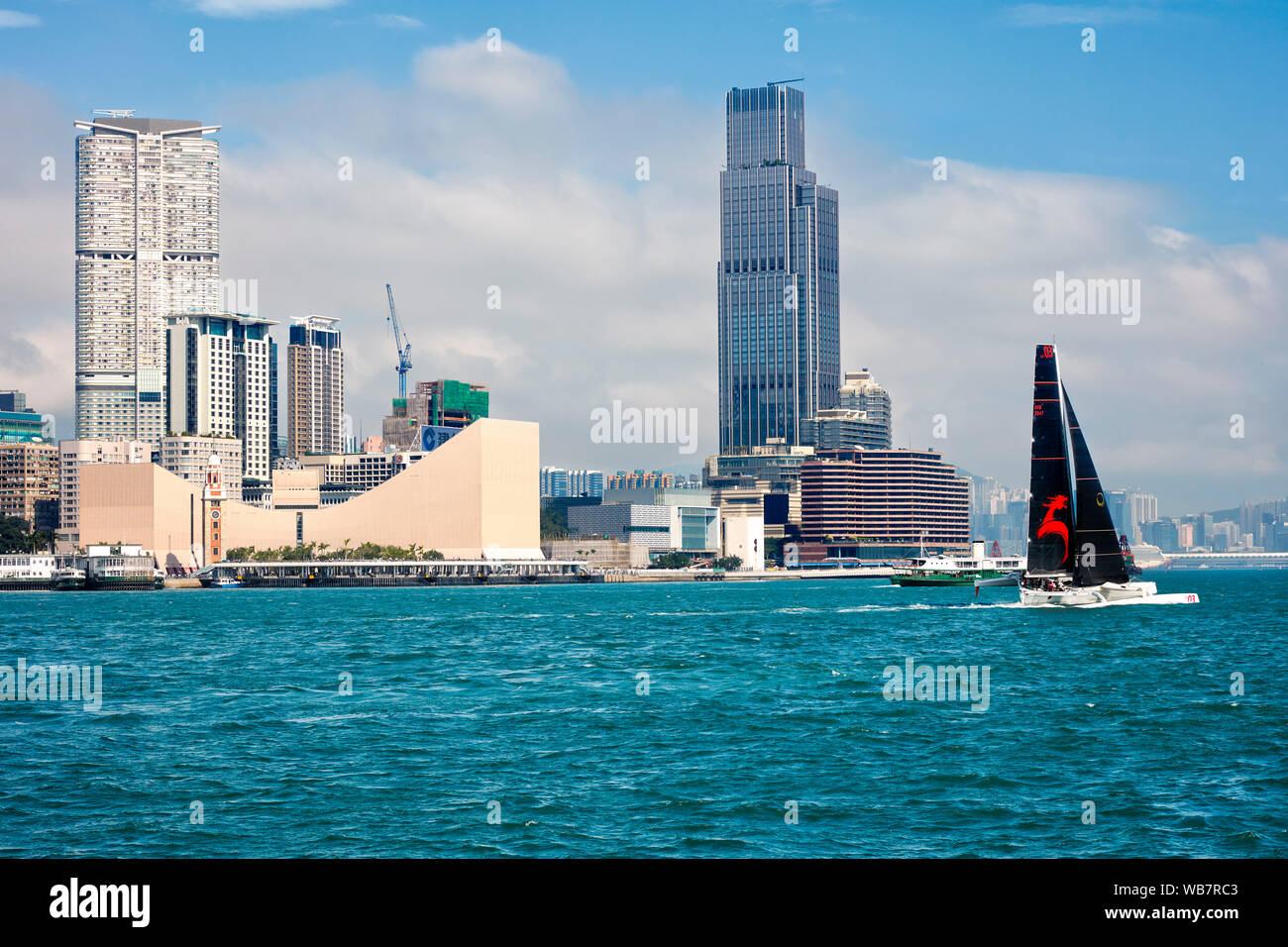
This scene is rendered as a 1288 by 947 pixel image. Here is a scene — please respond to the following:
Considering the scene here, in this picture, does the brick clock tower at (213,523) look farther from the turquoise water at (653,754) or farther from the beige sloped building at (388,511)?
the turquoise water at (653,754)

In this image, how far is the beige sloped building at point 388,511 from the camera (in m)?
158

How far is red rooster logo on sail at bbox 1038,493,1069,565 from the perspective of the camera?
55.0m

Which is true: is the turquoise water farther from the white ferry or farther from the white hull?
the white ferry

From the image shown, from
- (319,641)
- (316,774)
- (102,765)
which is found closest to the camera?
(316,774)

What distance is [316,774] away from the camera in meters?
18.0

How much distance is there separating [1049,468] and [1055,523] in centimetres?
232

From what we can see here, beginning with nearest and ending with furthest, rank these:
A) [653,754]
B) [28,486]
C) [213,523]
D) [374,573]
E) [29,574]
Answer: [653,754] < [29,574] < [374,573] < [213,523] < [28,486]

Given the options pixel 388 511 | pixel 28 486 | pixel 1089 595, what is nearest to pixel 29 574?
pixel 388 511

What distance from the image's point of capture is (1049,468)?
55062 millimetres

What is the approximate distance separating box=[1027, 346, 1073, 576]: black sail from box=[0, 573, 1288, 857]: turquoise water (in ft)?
45.0

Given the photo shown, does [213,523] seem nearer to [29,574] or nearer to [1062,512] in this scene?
[29,574]
